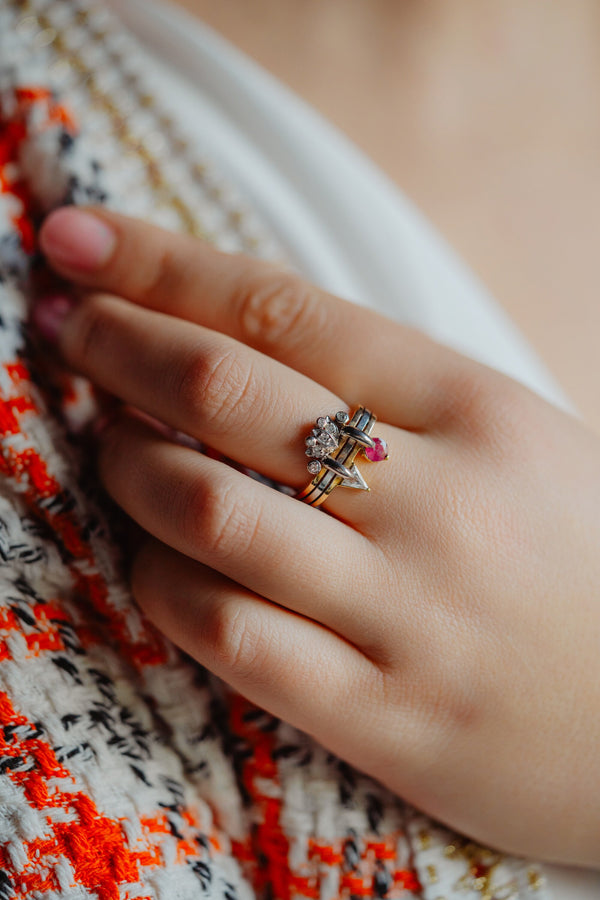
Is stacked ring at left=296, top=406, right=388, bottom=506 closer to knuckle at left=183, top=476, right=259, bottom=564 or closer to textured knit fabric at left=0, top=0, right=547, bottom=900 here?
knuckle at left=183, top=476, right=259, bottom=564

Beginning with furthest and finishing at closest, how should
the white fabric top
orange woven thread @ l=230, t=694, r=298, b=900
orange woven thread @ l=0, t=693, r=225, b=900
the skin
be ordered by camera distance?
the skin < the white fabric top < orange woven thread @ l=230, t=694, r=298, b=900 < orange woven thread @ l=0, t=693, r=225, b=900

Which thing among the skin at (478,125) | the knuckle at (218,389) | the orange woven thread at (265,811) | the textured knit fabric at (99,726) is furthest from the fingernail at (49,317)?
the skin at (478,125)

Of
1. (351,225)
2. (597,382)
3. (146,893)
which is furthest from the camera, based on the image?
(597,382)

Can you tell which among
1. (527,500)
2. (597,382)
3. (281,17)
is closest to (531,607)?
(527,500)

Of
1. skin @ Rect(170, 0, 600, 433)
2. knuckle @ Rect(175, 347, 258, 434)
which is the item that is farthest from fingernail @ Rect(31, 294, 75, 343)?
skin @ Rect(170, 0, 600, 433)

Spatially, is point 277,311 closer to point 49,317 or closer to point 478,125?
point 49,317

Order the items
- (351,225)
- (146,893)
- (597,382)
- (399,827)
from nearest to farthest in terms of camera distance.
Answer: (146,893)
(399,827)
(351,225)
(597,382)

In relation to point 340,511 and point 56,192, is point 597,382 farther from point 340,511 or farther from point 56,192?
point 56,192
